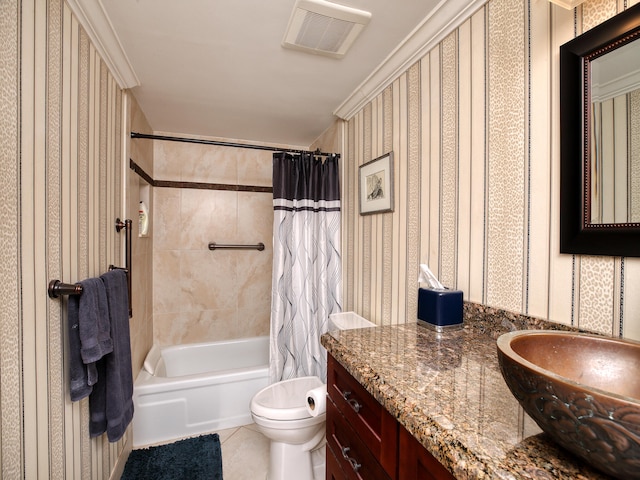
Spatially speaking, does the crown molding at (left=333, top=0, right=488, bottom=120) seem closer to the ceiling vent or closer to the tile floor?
the ceiling vent

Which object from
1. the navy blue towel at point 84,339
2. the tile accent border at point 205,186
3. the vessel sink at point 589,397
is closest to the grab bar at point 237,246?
the tile accent border at point 205,186

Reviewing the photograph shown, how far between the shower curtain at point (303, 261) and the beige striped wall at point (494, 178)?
20.4 inches

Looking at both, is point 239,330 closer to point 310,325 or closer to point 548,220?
point 310,325

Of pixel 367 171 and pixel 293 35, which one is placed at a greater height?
pixel 293 35

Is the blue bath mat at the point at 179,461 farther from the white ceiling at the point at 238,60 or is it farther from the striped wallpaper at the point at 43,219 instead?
the white ceiling at the point at 238,60

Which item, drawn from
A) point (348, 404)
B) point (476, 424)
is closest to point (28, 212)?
point (348, 404)

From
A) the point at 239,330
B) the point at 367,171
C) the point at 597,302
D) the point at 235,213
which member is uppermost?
the point at 367,171

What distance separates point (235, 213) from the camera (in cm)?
300

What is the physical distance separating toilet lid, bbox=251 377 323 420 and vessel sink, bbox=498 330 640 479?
1.29 m

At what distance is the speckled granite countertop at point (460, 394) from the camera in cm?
49

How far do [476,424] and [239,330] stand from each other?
2.73m

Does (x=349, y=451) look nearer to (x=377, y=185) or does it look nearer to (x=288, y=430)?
(x=288, y=430)

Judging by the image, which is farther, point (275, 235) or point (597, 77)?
point (275, 235)

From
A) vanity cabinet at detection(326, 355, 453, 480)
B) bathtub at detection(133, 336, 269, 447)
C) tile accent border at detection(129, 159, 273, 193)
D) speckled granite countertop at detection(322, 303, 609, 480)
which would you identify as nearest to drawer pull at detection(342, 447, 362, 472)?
vanity cabinet at detection(326, 355, 453, 480)
